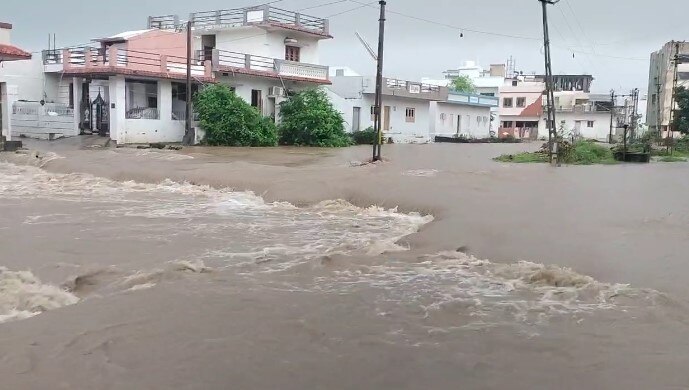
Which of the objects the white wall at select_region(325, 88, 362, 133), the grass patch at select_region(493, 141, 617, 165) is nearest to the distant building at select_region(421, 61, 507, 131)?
the white wall at select_region(325, 88, 362, 133)

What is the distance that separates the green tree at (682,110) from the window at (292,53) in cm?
2318

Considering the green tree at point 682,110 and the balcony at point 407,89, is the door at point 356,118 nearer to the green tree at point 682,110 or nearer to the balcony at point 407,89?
the balcony at point 407,89

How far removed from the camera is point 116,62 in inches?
1010

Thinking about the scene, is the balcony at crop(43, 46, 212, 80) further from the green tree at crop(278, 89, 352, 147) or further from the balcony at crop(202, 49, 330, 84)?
the green tree at crop(278, 89, 352, 147)

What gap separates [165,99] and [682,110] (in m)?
31.0

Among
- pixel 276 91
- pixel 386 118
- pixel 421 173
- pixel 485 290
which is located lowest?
pixel 485 290

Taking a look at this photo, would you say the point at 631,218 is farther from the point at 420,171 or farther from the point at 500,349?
the point at 420,171

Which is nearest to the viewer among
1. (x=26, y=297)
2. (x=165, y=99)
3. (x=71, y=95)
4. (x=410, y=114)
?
(x=26, y=297)

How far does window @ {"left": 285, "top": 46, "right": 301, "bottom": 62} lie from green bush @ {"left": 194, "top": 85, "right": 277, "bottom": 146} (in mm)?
7602

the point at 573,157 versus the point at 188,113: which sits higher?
the point at 188,113

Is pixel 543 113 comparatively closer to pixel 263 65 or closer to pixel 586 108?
pixel 586 108

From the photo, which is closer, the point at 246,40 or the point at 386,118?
the point at 246,40

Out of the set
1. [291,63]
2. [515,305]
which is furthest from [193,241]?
[291,63]

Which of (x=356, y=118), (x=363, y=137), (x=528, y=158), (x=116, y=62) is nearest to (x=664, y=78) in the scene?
(x=356, y=118)
